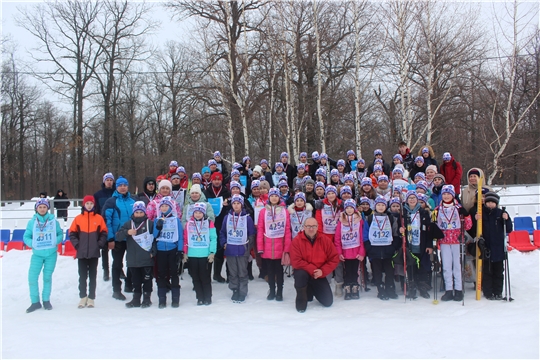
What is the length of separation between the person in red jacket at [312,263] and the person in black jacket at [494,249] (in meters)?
2.58

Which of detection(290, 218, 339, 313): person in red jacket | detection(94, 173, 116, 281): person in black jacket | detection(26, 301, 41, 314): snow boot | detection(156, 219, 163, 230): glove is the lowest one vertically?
detection(26, 301, 41, 314): snow boot

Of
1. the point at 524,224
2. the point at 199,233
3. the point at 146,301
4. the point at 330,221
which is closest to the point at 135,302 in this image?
the point at 146,301

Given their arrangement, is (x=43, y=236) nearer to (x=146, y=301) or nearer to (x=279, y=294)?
(x=146, y=301)

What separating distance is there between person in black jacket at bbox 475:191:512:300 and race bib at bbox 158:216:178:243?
5103 millimetres

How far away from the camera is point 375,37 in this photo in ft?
56.3

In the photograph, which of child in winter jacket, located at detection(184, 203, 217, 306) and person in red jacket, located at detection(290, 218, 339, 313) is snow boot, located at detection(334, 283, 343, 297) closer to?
person in red jacket, located at detection(290, 218, 339, 313)

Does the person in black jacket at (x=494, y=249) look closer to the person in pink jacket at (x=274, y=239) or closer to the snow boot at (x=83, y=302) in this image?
the person in pink jacket at (x=274, y=239)

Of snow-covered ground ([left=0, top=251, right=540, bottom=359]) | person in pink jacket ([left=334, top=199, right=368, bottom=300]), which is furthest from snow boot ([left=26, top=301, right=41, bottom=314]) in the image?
person in pink jacket ([left=334, top=199, right=368, bottom=300])

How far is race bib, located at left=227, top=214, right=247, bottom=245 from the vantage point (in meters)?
7.11

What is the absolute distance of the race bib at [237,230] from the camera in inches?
280

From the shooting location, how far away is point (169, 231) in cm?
678

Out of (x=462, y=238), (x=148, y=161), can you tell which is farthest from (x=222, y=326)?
(x=148, y=161)

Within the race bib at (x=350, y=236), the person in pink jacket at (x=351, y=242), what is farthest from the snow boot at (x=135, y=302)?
the race bib at (x=350, y=236)

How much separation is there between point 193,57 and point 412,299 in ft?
54.0
